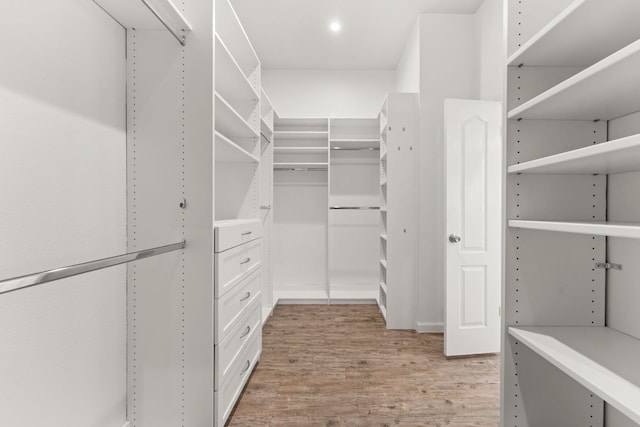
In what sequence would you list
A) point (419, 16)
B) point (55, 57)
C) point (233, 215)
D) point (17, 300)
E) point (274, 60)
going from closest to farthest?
point (17, 300) → point (55, 57) → point (233, 215) → point (419, 16) → point (274, 60)

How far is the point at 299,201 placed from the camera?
4203 mm

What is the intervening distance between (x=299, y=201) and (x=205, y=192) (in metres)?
2.68

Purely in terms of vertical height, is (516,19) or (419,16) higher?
(419,16)

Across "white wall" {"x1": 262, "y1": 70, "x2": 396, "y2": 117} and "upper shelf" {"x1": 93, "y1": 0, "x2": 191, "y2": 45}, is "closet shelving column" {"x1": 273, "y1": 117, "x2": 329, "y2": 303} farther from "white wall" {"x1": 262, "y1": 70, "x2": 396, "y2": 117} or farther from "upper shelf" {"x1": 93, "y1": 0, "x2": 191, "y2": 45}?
"upper shelf" {"x1": 93, "y1": 0, "x2": 191, "y2": 45}

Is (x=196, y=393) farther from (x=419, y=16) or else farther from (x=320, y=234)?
(x=419, y=16)

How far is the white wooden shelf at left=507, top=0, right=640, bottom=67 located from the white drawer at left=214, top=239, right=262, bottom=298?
5.23ft

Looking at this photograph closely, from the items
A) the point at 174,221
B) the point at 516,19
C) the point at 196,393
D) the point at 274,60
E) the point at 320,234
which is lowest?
the point at 196,393

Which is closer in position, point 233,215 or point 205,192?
point 205,192

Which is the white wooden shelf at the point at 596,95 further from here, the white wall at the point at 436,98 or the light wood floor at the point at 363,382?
the white wall at the point at 436,98

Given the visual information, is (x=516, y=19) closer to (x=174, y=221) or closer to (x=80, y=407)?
(x=174, y=221)

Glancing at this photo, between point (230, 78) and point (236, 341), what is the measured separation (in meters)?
1.68

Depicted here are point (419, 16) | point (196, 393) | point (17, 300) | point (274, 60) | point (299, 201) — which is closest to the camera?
point (17, 300)

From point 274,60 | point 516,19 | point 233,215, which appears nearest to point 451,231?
point 516,19

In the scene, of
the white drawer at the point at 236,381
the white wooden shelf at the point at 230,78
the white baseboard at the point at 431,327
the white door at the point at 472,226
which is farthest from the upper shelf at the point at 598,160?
the white baseboard at the point at 431,327
